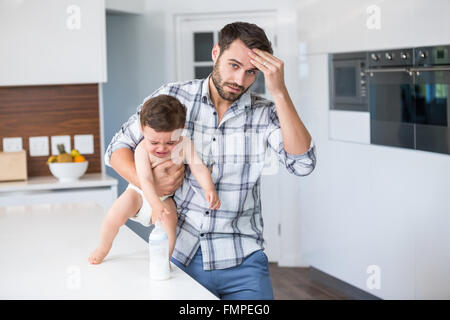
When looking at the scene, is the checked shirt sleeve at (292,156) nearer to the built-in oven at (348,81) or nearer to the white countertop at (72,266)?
the white countertop at (72,266)

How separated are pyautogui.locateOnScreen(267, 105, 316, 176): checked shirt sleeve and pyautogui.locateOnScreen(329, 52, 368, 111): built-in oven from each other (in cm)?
198

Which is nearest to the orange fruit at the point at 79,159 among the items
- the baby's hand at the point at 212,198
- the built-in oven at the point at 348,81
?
the built-in oven at the point at 348,81

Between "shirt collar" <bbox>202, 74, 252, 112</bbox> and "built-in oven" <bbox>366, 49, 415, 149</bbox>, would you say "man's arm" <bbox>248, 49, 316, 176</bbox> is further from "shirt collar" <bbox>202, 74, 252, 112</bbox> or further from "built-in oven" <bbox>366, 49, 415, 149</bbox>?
"built-in oven" <bbox>366, 49, 415, 149</bbox>

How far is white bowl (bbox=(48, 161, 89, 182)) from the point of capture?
3879 mm

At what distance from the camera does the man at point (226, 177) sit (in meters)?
1.89

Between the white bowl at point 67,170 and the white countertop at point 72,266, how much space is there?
48.1 inches

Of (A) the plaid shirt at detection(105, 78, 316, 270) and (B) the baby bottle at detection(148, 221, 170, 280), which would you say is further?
(A) the plaid shirt at detection(105, 78, 316, 270)

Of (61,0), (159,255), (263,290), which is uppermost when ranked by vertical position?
(61,0)

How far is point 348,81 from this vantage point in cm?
396

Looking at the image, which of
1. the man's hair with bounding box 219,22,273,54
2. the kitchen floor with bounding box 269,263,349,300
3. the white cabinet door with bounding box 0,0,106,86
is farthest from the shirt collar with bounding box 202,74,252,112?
the kitchen floor with bounding box 269,263,349,300

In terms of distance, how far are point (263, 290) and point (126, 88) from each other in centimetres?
303

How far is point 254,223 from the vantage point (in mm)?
1992

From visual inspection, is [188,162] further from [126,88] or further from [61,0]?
[126,88]
